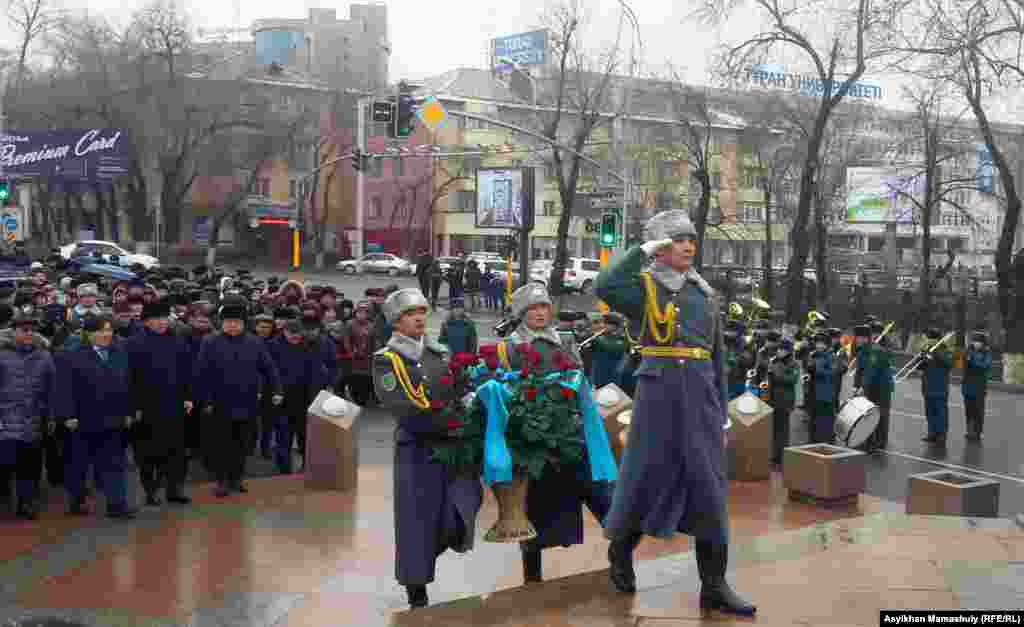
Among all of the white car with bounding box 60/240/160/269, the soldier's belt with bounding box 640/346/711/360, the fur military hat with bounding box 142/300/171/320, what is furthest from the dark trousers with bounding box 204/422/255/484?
the white car with bounding box 60/240/160/269

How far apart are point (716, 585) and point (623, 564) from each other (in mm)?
591

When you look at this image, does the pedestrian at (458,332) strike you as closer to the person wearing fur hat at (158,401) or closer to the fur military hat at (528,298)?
the person wearing fur hat at (158,401)

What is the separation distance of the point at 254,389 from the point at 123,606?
11.3ft

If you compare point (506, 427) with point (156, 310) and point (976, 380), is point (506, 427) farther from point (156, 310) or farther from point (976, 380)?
point (976, 380)

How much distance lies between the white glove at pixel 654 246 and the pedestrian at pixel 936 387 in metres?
10.8

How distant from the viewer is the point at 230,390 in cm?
1022

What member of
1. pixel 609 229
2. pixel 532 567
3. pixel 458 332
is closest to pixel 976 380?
pixel 458 332

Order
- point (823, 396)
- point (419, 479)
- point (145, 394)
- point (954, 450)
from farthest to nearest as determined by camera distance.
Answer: point (954, 450)
point (823, 396)
point (145, 394)
point (419, 479)

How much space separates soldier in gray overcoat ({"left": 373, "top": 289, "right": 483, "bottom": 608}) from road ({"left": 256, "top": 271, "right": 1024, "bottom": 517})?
249 inches

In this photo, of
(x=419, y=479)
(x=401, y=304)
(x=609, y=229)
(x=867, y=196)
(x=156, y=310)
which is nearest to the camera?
(x=419, y=479)

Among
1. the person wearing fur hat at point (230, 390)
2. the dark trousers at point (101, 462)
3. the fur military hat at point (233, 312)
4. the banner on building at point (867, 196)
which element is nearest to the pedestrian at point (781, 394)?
the person wearing fur hat at point (230, 390)

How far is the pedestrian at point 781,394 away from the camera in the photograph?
1327 centimetres

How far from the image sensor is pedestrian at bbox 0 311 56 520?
30.3 feet

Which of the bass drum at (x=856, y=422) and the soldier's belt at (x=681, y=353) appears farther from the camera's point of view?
the bass drum at (x=856, y=422)
